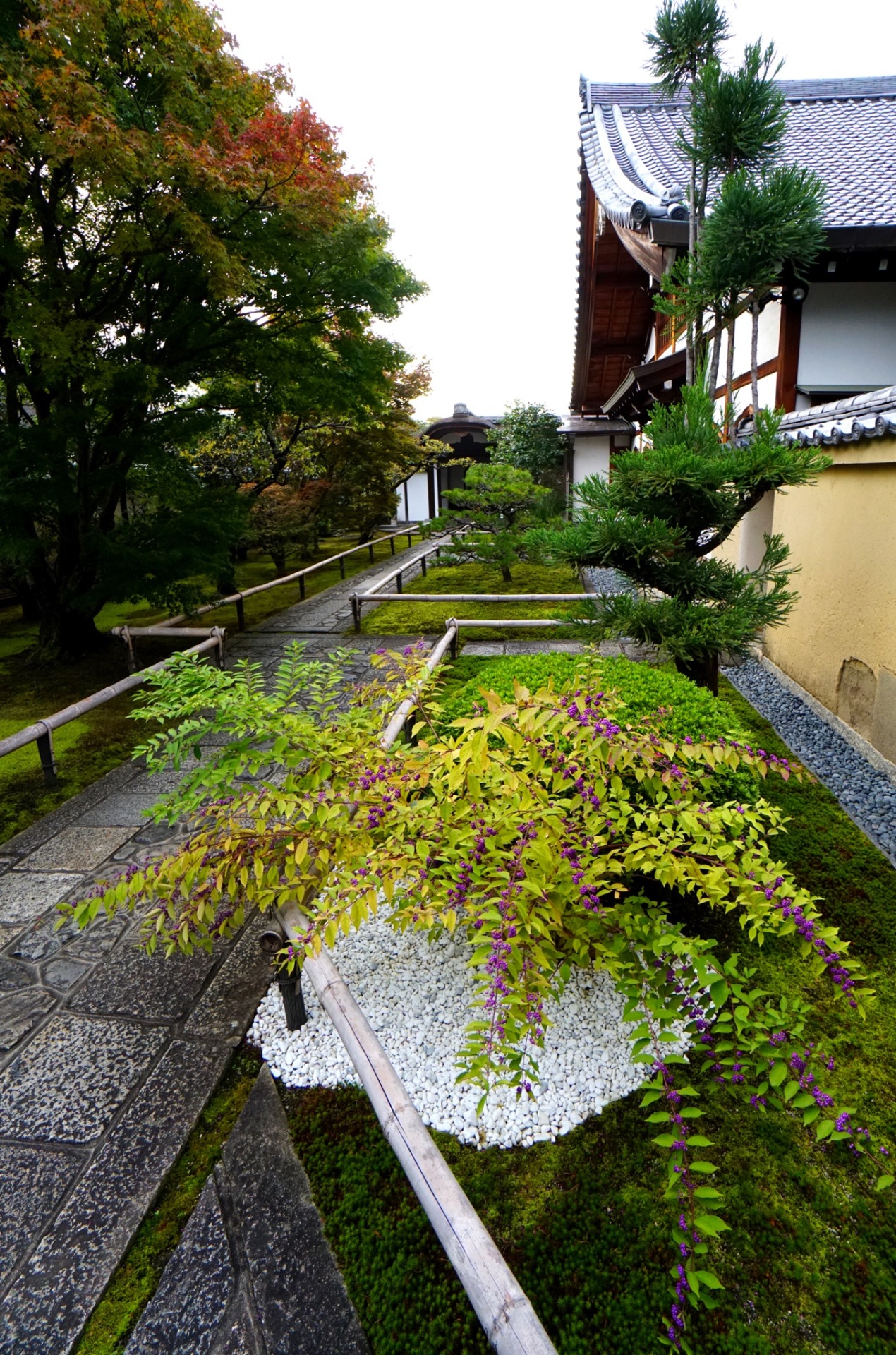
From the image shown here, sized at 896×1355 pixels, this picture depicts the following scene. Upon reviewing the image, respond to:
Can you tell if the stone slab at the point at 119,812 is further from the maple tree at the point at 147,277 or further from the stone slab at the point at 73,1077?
the maple tree at the point at 147,277

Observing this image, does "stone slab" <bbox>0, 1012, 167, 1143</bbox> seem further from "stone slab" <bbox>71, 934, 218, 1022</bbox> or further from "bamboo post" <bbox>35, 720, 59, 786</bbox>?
"bamboo post" <bbox>35, 720, 59, 786</bbox>

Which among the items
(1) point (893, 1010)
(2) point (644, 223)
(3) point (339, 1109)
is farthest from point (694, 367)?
(3) point (339, 1109)

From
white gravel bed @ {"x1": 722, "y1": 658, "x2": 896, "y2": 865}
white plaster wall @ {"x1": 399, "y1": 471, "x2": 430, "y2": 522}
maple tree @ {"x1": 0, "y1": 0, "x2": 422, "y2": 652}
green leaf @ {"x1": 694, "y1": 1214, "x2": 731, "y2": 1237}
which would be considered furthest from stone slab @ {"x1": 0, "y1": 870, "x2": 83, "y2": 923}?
white plaster wall @ {"x1": 399, "y1": 471, "x2": 430, "y2": 522}

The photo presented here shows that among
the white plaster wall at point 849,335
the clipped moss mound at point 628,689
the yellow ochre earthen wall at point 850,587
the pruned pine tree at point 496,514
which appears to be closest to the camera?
the clipped moss mound at point 628,689

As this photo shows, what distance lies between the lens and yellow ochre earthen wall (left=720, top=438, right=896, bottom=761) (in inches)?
201

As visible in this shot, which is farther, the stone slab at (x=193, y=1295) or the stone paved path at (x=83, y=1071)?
the stone paved path at (x=83, y=1071)

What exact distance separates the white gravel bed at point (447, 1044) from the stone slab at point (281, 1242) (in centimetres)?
26

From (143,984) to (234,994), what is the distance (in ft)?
1.52

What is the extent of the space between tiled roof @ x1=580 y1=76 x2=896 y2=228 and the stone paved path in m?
7.15

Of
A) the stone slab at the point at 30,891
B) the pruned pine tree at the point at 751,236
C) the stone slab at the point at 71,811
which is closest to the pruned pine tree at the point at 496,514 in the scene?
the pruned pine tree at the point at 751,236

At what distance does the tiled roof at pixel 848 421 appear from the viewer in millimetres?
4926

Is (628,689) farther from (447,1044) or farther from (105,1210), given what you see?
(105,1210)

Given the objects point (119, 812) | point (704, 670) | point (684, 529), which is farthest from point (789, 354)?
point (119, 812)

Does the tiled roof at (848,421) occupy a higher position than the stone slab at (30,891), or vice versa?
the tiled roof at (848,421)
